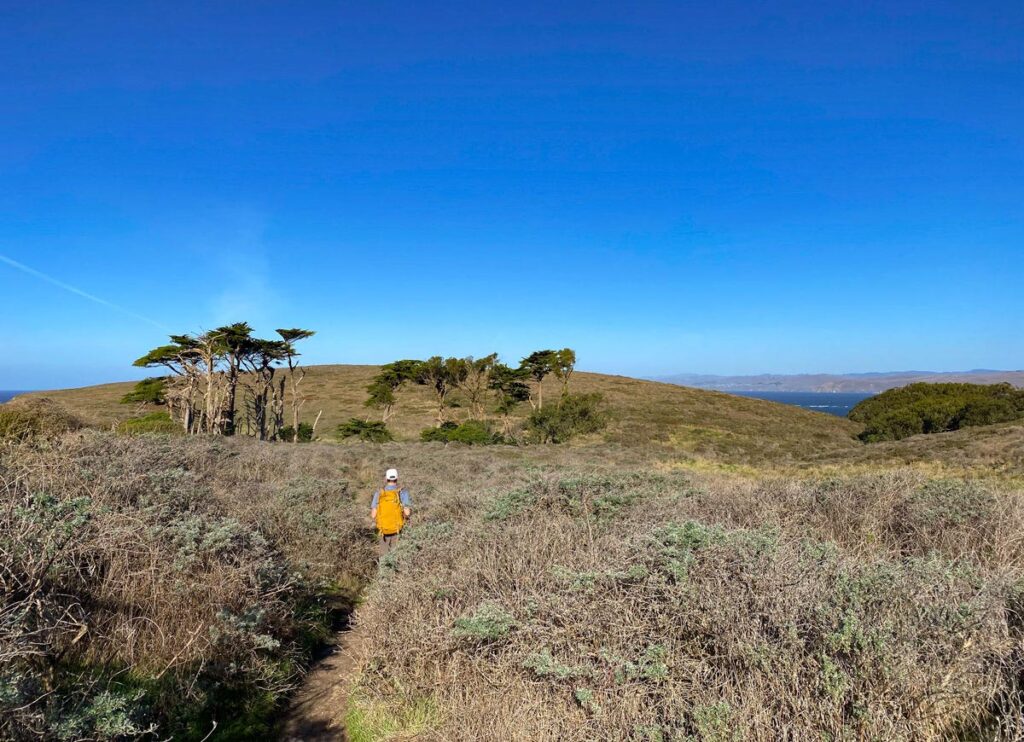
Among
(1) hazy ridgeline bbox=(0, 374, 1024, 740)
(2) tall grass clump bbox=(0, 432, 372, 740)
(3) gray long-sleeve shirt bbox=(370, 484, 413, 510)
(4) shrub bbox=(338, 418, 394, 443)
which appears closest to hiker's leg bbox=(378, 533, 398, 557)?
(3) gray long-sleeve shirt bbox=(370, 484, 413, 510)

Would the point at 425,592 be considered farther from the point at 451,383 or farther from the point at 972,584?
the point at 451,383

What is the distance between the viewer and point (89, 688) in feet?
12.6

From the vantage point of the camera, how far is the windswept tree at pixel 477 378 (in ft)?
133

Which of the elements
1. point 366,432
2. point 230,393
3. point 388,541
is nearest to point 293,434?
point 366,432

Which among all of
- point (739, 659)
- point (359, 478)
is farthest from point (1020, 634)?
point (359, 478)

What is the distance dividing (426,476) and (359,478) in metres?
2.62

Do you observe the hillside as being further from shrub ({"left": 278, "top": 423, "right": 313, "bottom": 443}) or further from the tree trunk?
the tree trunk

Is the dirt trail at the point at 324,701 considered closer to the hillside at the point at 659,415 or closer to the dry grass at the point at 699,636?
the dry grass at the point at 699,636

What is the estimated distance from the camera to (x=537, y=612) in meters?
4.15

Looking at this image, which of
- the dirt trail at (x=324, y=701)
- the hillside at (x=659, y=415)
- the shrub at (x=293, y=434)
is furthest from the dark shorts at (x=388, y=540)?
the shrub at (x=293, y=434)

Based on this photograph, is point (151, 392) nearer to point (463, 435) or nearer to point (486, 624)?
point (463, 435)

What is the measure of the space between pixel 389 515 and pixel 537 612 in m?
4.92

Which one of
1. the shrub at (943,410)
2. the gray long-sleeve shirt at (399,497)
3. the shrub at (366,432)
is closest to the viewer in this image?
the gray long-sleeve shirt at (399,497)

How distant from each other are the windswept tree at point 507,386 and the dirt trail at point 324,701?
3386 centimetres
